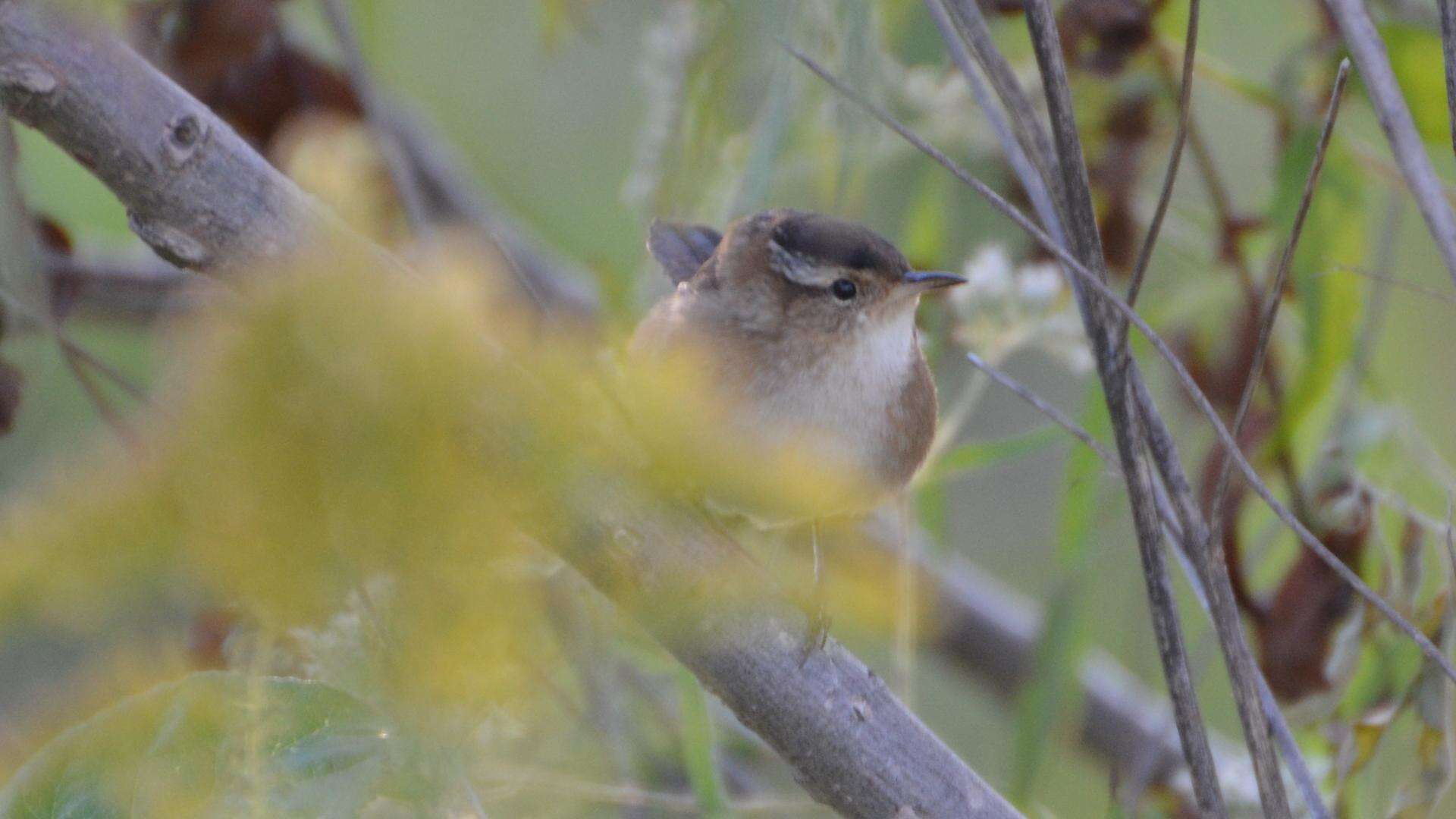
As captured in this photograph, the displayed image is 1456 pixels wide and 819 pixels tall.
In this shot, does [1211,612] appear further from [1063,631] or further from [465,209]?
[465,209]

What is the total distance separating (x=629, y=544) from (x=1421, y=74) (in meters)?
1.23

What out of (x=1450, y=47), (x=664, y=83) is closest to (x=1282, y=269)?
(x=1450, y=47)

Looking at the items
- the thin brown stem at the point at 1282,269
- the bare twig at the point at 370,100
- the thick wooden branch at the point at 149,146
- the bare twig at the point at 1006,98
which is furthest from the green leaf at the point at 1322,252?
the thick wooden branch at the point at 149,146

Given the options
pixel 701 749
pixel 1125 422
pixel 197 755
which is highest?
pixel 1125 422

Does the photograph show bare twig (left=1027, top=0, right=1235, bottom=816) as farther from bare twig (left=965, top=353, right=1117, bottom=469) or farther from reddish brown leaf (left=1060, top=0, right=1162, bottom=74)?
reddish brown leaf (left=1060, top=0, right=1162, bottom=74)

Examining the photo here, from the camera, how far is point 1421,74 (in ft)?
5.58

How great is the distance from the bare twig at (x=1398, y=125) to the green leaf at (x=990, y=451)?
2.21 feet

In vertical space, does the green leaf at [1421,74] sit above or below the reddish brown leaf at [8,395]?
above

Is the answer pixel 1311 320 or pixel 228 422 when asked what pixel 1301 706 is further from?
pixel 228 422

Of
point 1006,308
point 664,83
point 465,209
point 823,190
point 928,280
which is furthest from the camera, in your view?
point 465,209

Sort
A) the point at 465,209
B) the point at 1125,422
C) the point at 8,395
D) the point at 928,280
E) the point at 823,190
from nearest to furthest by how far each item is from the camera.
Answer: the point at 1125,422
the point at 8,395
the point at 928,280
the point at 823,190
the point at 465,209

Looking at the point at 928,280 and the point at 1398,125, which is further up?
the point at 1398,125

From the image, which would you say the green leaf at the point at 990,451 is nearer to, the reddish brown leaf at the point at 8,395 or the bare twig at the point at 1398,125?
the bare twig at the point at 1398,125

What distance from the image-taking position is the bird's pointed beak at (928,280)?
1624 mm
